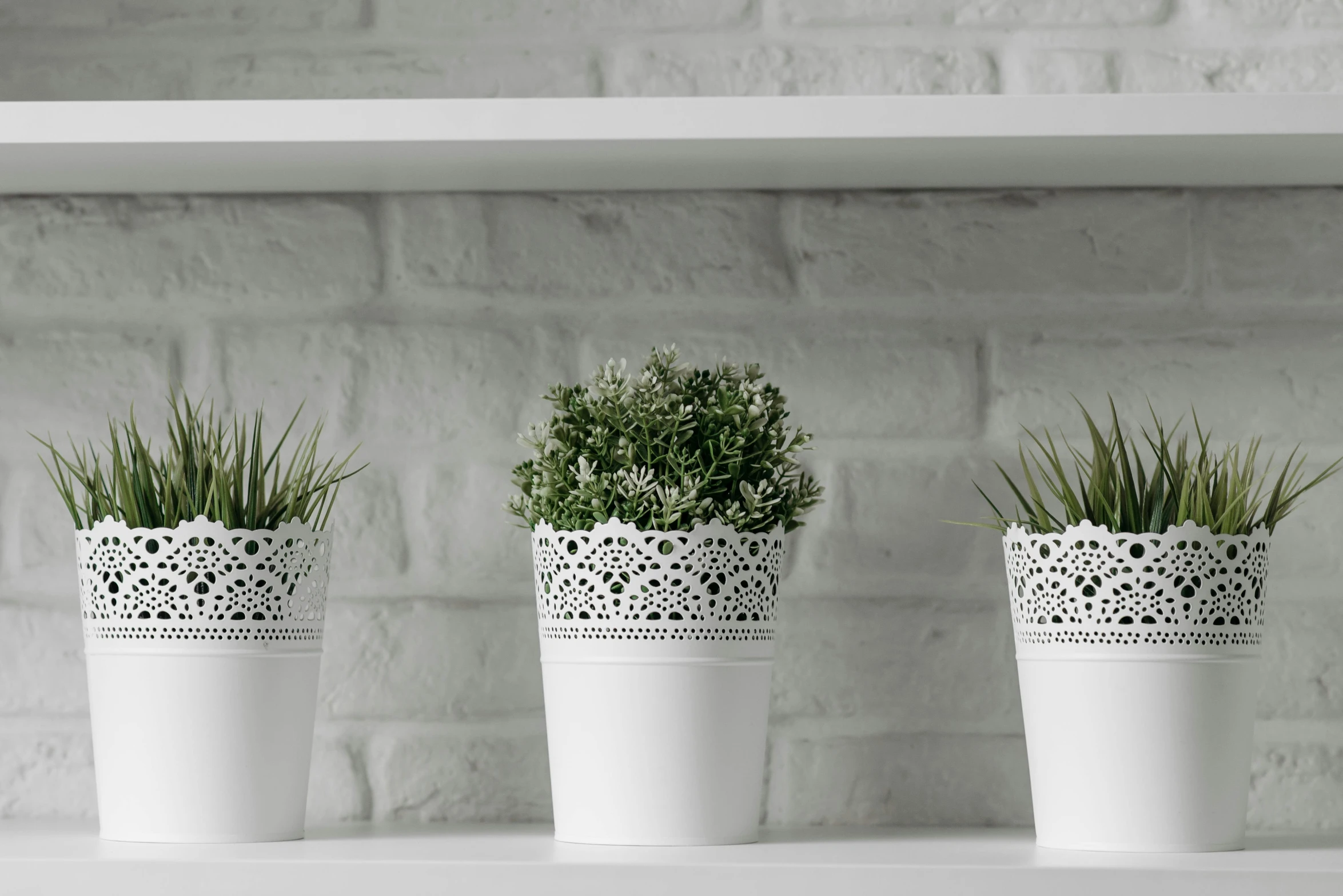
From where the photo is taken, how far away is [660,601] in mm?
780

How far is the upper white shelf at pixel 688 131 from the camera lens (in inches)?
30.0

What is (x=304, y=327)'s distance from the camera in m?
0.98

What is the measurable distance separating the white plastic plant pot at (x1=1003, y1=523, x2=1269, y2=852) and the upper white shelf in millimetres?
223

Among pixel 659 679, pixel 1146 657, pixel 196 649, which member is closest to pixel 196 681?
pixel 196 649

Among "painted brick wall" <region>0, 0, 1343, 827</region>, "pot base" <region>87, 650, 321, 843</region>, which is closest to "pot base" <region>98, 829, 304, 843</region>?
"pot base" <region>87, 650, 321, 843</region>

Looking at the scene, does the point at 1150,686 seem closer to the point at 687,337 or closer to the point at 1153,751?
the point at 1153,751

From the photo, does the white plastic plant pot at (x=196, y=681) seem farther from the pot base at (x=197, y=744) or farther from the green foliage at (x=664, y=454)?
the green foliage at (x=664, y=454)

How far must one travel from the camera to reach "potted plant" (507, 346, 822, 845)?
778 mm

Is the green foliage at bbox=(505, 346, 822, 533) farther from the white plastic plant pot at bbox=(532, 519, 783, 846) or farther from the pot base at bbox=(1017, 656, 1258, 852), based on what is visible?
the pot base at bbox=(1017, 656, 1258, 852)

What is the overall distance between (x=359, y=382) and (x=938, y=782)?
0.48 meters

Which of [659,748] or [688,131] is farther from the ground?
[688,131]

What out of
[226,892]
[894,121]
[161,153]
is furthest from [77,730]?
[894,121]

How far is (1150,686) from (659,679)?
0.27 metres

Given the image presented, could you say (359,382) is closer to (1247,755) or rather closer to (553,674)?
(553,674)
